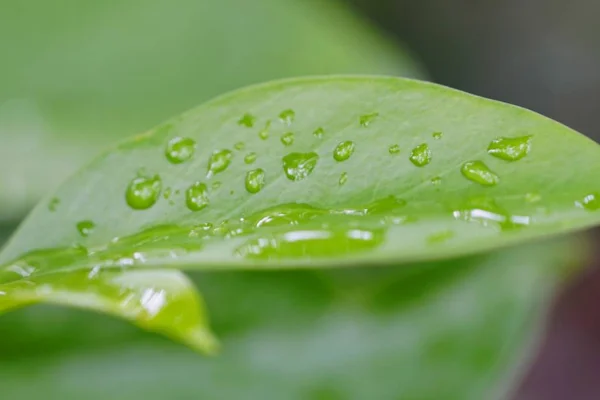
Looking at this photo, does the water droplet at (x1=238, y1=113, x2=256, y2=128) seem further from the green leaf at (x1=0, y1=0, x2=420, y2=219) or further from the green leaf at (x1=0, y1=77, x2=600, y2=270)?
the green leaf at (x1=0, y1=0, x2=420, y2=219)

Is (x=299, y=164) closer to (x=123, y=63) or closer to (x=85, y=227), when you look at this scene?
(x=85, y=227)

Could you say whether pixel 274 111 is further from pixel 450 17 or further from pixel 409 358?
pixel 450 17

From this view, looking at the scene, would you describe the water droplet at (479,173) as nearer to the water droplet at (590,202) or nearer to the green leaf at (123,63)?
the water droplet at (590,202)

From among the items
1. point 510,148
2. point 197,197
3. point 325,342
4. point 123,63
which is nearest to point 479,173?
point 510,148

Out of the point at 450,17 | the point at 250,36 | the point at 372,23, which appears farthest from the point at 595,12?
the point at 250,36

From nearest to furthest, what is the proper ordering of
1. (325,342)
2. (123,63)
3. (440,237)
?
(440,237) → (325,342) → (123,63)
